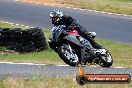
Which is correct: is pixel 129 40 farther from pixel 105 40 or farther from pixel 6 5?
pixel 6 5

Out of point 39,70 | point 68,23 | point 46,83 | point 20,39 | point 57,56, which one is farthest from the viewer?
point 20,39

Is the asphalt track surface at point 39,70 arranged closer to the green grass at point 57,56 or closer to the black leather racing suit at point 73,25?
the black leather racing suit at point 73,25

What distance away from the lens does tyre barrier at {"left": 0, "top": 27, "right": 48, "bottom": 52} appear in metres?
19.0

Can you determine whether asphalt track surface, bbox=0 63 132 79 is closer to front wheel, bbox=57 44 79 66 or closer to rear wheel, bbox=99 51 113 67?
front wheel, bbox=57 44 79 66

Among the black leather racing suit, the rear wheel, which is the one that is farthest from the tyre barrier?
the rear wheel

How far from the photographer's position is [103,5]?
112 feet

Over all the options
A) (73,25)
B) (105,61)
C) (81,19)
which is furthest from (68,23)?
→ (81,19)

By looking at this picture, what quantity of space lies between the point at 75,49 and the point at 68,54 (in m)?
0.61

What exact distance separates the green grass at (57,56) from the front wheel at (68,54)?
864mm

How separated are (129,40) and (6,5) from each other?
36.2 feet

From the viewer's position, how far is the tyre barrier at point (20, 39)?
62.2 feet

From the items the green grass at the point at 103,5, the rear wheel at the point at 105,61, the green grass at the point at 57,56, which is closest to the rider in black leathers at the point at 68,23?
the rear wheel at the point at 105,61

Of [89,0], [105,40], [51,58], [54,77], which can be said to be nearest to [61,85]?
[54,77]

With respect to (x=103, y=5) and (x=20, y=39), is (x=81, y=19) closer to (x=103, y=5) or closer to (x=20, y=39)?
(x=103, y=5)
